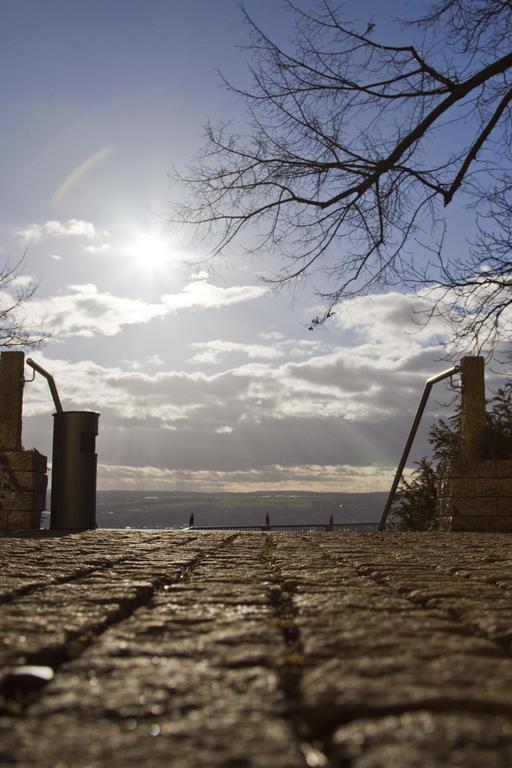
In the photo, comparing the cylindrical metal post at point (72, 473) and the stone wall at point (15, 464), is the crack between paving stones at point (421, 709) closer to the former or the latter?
the stone wall at point (15, 464)

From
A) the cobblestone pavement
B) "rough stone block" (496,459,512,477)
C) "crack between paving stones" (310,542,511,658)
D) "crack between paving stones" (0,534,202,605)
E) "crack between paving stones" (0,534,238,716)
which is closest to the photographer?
the cobblestone pavement

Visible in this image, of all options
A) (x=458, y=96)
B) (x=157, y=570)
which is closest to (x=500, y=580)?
(x=157, y=570)

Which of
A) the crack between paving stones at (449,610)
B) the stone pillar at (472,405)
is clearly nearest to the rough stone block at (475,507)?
the stone pillar at (472,405)

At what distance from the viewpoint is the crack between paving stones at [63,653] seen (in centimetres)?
137

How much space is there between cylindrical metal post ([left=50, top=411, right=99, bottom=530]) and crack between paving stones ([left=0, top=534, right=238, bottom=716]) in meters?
6.19

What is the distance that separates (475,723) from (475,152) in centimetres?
656

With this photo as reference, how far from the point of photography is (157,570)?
3.78m

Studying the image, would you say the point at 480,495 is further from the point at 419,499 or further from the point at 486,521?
the point at 419,499

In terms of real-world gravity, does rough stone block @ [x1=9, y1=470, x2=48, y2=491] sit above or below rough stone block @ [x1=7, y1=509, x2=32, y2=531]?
above

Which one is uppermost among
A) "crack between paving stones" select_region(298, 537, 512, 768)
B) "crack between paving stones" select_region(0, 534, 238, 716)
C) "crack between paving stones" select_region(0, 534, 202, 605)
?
"crack between paving stones" select_region(298, 537, 512, 768)

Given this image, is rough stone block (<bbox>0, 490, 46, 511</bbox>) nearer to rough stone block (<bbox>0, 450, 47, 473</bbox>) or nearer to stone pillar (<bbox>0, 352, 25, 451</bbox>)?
rough stone block (<bbox>0, 450, 47, 473</bbox>)

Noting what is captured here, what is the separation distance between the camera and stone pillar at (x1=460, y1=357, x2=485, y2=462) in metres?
9.14

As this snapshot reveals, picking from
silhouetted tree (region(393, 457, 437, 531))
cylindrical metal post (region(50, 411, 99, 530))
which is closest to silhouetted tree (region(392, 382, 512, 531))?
silhouetted tree (region(393, 457, 437, 531))

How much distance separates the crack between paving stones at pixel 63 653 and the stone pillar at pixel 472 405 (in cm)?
682
